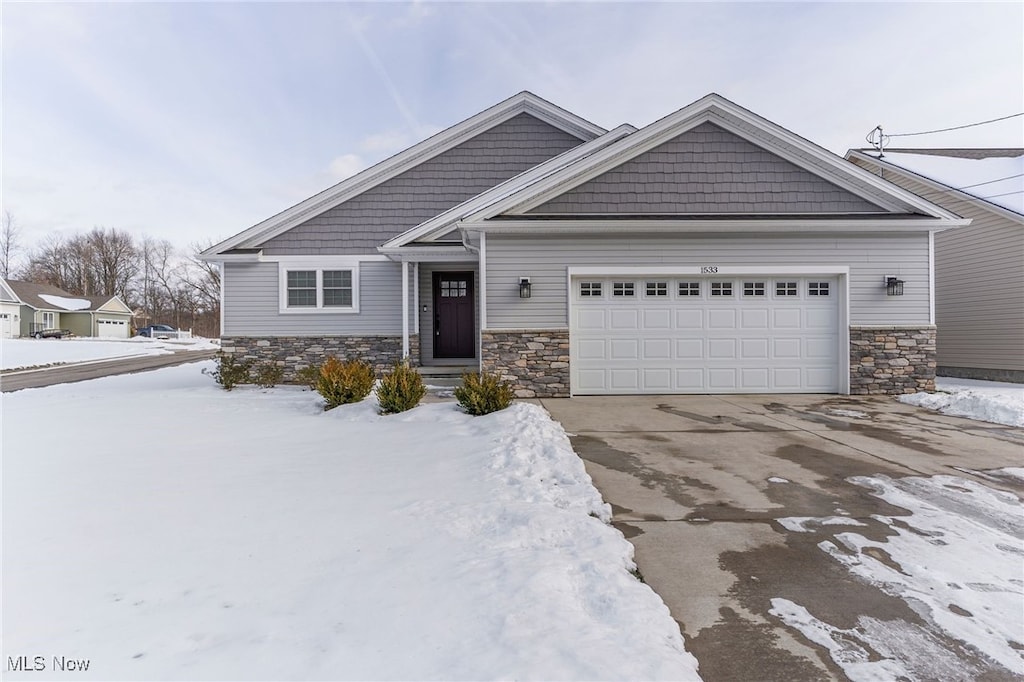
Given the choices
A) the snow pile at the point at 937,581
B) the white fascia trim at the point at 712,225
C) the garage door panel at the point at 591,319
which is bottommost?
the snow pile at the point at 937,581

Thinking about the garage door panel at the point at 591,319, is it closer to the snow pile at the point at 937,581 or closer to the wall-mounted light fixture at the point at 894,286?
the wall-mounted light fixture at the point at 894,286

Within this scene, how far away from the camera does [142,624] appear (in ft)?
7.34

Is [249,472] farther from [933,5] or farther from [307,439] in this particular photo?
[933,5]

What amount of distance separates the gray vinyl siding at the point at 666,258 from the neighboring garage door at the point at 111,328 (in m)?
49.2

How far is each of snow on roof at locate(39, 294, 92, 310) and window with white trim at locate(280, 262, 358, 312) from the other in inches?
1691

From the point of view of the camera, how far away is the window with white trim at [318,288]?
38.6ft

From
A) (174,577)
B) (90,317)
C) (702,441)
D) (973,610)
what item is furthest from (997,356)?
(90,317)

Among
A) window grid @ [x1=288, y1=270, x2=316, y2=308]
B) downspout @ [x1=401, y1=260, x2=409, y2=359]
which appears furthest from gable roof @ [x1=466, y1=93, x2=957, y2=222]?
window grid @ [x1=288, y1=270, x2=316, y2=308]

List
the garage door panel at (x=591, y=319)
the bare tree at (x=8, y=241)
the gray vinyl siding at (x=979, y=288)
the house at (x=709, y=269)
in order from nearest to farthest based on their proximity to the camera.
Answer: the house at (x=709, y=269)
the garage door panel at (x=591, y=319)
the gray vinyl siding at (x=979, y=288)
the bare tree at (x=8, y=241)

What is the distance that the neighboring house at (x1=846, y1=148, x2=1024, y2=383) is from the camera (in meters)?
10.7

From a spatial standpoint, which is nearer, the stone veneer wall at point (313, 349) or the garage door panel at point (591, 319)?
the garage door panel at point (591, 319)

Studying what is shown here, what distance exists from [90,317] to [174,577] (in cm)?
5249

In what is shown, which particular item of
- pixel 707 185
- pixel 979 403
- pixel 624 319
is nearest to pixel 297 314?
pixel 624 319

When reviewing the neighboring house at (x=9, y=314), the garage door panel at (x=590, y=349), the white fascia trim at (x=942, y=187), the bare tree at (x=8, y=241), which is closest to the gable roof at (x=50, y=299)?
the neighboring house at (x=9, y=314)
